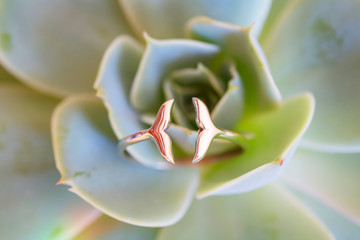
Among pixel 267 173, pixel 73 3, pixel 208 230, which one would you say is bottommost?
pixel 208 230

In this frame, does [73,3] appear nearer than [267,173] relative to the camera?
No

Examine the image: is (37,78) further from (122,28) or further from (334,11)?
(334,11)

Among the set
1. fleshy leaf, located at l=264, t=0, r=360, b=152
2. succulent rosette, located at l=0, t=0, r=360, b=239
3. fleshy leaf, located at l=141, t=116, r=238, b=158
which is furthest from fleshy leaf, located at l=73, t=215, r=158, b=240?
fleshy leaf, located at l=264, t=0, r=360, b=152

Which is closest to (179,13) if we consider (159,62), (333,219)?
(159,62)

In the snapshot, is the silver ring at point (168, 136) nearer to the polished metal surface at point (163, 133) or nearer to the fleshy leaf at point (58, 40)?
the polished metal surface at point (163, 133)

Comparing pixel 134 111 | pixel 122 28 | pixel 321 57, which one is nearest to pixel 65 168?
pixel 134 111

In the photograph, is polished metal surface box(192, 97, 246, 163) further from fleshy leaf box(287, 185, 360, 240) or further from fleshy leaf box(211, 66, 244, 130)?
fleshy leaf box(287, 185, 360, 240)
